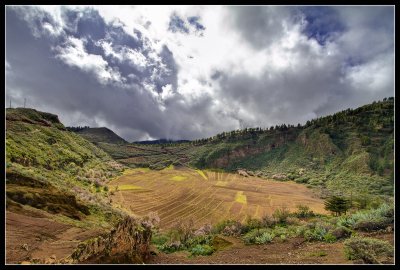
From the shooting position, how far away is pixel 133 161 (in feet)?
97.7

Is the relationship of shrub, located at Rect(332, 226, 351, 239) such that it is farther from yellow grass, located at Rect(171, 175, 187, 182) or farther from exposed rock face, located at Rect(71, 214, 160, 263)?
yellow grass, located at Rect(171, 175, 187, 182)

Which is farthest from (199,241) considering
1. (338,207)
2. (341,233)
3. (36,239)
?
(338,207)

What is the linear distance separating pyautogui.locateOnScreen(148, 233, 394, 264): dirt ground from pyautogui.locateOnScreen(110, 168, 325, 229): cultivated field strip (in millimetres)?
8274

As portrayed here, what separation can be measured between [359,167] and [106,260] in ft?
97.5

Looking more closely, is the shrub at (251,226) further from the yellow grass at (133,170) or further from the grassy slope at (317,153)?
the grassy slope at (317,153)

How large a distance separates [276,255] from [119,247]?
4925mm

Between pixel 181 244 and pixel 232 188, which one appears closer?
pixel 181 244

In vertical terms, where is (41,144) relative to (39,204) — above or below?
above

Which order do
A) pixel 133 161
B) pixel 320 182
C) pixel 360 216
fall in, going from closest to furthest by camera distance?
1. pixel 360 216
2. pixel 133 161
3. pixel 320 182

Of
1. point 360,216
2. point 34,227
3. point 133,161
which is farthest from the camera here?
point 133,161

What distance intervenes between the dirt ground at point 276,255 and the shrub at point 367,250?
26 cm

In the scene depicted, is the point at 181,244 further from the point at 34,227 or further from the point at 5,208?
the point at 5,208
